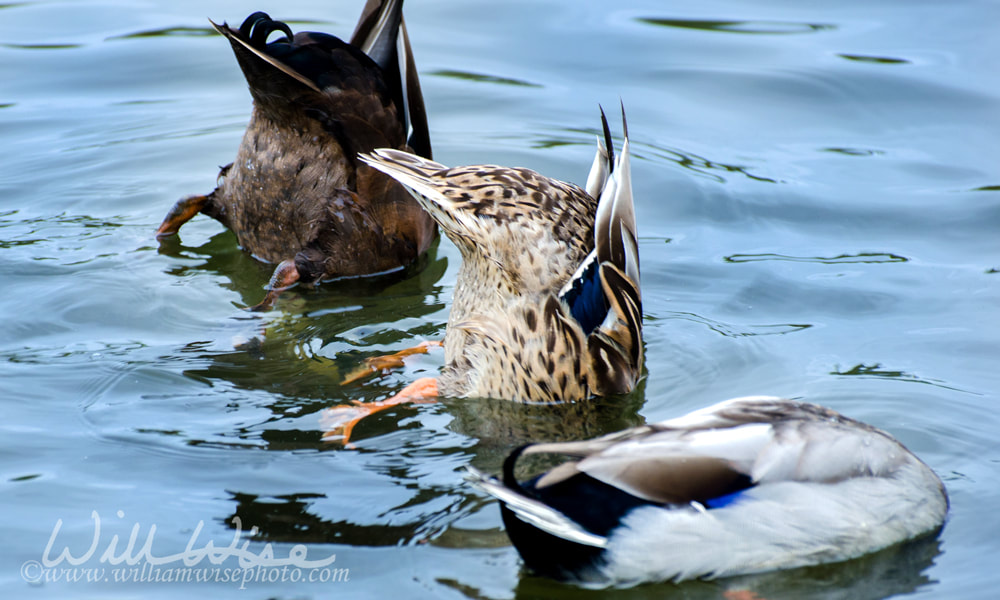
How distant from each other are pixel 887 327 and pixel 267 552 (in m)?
3.45

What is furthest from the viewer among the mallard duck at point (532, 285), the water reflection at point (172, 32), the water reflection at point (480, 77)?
the water reflection at point (172, 32)

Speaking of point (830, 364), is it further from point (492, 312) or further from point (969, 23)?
point (969, 23)

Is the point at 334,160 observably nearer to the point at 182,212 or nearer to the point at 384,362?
the point at 182,212

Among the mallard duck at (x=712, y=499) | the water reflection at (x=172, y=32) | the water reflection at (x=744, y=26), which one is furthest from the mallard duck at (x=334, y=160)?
the water reflection at (x=744, y=26)

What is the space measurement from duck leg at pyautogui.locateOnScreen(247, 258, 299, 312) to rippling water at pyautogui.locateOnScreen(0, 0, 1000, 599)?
8cm

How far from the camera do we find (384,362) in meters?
5.21

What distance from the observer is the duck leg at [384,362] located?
5.09 m

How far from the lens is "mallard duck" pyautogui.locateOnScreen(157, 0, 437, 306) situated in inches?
229

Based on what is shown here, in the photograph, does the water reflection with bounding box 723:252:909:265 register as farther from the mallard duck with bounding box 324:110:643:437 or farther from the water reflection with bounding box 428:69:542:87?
the water reflection with bounding box 428:69:542:87

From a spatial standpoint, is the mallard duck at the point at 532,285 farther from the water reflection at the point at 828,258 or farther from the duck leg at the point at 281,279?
the water reflection at the point at 828,258

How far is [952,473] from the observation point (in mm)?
4262

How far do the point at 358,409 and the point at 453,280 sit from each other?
173cm

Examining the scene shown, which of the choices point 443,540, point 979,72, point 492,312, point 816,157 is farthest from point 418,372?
point 979,72

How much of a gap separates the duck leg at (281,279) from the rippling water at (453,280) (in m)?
0.08
